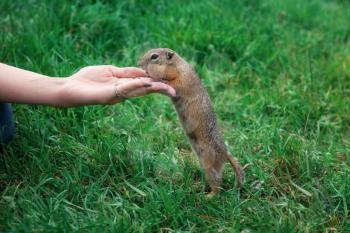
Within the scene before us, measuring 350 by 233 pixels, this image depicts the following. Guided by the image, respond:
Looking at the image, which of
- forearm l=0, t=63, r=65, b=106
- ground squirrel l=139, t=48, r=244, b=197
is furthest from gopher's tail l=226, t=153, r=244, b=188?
forearm l=0, t=63, r=65, b=106

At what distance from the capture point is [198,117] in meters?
3.28

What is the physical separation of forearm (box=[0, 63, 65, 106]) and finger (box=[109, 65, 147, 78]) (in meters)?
0.36

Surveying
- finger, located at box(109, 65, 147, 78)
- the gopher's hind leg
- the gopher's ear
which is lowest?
the gopher's hind leg

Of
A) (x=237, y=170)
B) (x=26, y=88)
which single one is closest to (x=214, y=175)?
(x=237, y=170)

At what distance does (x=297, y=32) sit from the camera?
225 inches

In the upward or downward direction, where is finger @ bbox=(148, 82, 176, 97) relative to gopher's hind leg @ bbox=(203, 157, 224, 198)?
upward

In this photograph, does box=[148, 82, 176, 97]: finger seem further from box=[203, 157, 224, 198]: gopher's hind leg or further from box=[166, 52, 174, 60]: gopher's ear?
box=[203, 157, 224, 198]: gopher's hind leg

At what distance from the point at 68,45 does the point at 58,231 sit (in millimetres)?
2104

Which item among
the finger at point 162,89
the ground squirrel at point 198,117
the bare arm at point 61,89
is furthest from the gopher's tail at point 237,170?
the bare arm at point 61,89

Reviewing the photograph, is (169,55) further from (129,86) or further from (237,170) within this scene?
(237,170)

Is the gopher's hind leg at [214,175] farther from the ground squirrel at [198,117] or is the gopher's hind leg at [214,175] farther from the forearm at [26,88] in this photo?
the forearm at [26,88]

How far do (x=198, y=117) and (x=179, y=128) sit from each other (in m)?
0.68

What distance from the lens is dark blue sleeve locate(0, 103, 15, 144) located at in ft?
10.5

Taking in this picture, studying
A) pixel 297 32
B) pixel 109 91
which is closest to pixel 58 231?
pixel 109 91
